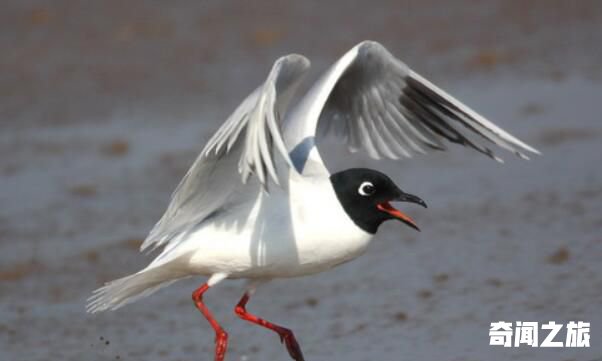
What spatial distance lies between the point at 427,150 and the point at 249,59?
5.47 meters

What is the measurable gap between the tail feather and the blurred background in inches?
24.7

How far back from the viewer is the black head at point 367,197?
6.81m

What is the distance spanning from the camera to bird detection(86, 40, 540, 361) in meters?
6.75

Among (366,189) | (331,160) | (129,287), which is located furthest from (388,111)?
(331,160)

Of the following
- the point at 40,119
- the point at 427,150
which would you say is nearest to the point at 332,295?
the point at 427,150

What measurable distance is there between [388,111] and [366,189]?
1.20 m

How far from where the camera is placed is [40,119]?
12.3 metres

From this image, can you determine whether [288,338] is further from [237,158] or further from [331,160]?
[331,160]

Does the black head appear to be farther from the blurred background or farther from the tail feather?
the tail feather

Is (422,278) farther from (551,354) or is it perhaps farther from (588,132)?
(588,132)

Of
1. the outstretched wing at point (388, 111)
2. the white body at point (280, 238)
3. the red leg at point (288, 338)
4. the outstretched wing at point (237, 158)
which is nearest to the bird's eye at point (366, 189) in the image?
the white body at point (280, 238)

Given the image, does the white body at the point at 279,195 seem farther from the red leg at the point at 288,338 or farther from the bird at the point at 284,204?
the red leg at the point at 288,338

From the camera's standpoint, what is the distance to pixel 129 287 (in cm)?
719

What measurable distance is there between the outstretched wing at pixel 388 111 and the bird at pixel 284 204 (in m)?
0.01
